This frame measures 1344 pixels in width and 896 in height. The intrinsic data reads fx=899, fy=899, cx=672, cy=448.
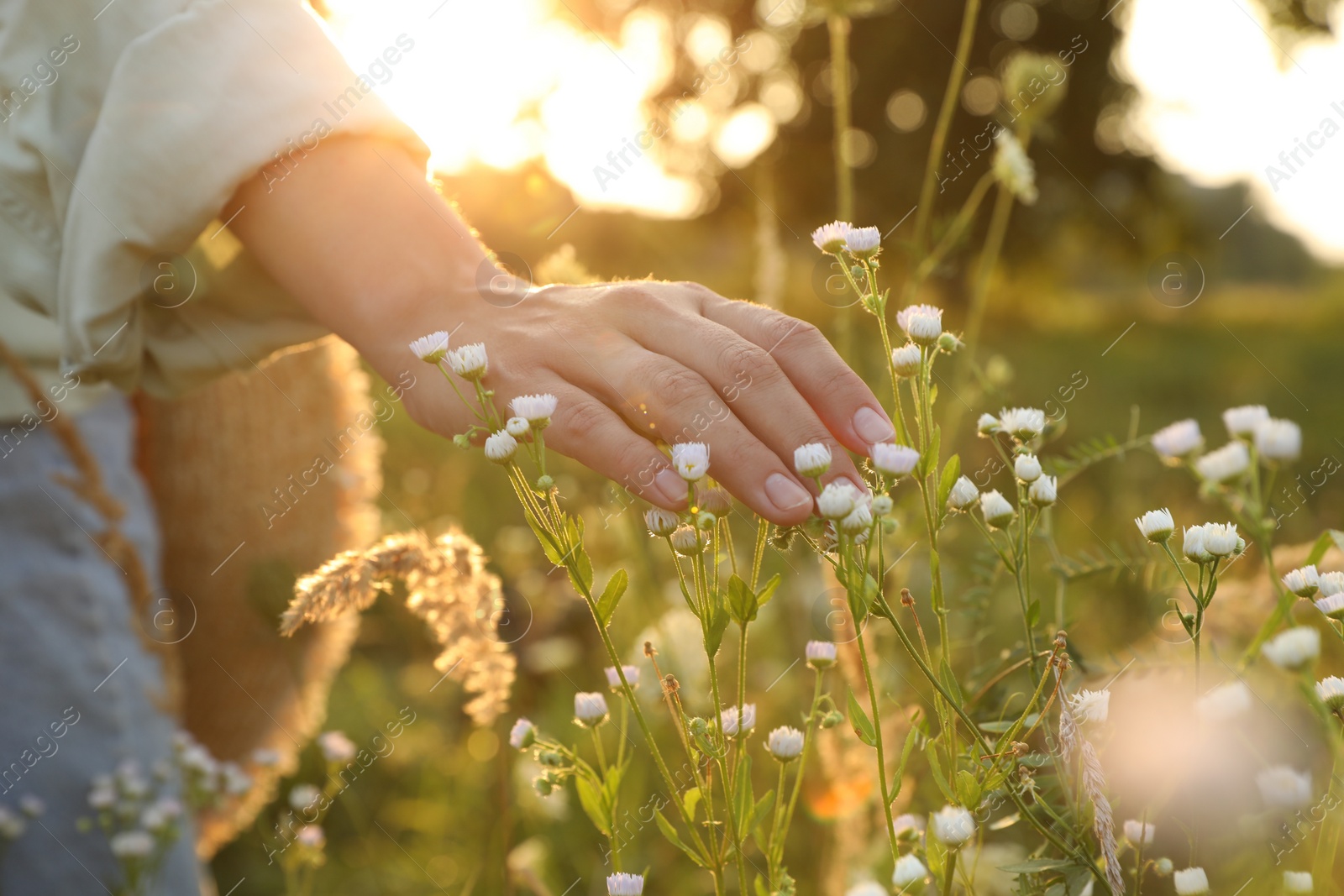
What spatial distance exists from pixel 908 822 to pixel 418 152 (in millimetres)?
793

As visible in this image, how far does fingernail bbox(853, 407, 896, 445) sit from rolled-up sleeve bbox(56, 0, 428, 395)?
562 mm

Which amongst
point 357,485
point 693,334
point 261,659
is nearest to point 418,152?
point 693,334

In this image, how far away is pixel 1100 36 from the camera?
929 cm

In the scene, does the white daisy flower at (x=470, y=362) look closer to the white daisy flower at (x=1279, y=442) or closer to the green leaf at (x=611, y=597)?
the green leaf at (x=611, y=597)

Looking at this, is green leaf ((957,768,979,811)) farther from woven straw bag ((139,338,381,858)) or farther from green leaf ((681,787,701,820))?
woven straw bag ((139,338,381,858))

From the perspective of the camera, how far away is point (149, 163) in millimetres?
887

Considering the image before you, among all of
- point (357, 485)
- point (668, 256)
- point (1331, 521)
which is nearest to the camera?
point (357, 485)

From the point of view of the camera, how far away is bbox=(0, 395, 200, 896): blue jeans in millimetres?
1170

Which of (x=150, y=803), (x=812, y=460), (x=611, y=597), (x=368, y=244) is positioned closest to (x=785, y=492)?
(x=812, y=460)

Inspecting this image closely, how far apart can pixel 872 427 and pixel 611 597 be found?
0.23 m

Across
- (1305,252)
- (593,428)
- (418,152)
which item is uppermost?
(418,152)

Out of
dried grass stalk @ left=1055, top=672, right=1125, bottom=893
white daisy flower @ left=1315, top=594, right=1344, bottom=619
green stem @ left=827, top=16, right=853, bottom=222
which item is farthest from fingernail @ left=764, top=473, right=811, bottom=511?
green stem @ left=827, top=16, right=853, bottom=222

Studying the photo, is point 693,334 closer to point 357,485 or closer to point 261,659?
point 357,485

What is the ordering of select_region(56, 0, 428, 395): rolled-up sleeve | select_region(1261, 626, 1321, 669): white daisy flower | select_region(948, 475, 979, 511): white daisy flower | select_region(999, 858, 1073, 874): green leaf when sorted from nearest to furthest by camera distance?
select_region(1261, 626, 1321, 669): white daisy flower → select_region(999, 858, 1073, 874): green leaf → select_region(948, 475, 979, 511): white daisy flower → select_region(56, 0, 428, 395): rolled-up sleeve
